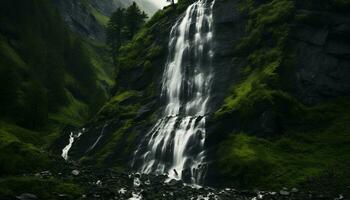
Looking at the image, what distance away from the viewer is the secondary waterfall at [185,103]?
59812mm

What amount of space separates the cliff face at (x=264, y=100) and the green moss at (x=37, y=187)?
627 inches

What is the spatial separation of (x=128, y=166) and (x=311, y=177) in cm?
2414

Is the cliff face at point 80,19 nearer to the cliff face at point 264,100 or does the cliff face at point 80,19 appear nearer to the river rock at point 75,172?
the cliff face at point 264,100

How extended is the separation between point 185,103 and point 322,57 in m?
19.6

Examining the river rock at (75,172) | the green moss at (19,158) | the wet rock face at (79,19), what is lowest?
the river rock at (75,172)

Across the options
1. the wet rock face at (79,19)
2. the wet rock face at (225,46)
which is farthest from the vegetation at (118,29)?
the wet rock face at (225,46)

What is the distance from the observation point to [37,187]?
44.0 m

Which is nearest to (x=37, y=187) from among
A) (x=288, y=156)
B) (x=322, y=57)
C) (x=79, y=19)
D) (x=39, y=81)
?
(x=288, y=156)

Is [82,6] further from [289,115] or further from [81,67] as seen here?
[289,115]

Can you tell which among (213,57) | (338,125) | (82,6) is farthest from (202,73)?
(82,6)

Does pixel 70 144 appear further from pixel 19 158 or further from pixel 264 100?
pixel 264 100

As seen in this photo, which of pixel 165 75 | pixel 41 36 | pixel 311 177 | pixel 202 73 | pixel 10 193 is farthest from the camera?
pixel 41 36

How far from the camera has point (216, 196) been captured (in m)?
46.2

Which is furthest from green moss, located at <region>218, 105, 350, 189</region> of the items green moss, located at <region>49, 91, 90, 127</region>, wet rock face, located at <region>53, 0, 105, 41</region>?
wet rock face, located at <region>53, 0, 105, 41</region>
